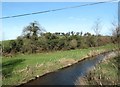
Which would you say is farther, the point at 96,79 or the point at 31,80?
the point at 31,80

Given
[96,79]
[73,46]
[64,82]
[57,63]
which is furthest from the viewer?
[73,46]

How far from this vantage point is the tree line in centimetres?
3288

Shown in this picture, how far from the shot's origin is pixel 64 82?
1658 centimetres

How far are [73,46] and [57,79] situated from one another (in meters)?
22.0

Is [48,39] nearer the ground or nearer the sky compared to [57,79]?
nearer the sky

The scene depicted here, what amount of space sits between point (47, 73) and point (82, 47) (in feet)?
70.4

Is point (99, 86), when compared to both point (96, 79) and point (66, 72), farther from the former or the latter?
point (66, 72)

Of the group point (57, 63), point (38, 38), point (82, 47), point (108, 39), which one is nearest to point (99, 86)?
point (57, 63)

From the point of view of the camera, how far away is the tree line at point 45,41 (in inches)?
1294

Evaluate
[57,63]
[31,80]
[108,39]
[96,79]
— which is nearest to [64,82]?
[31,80]

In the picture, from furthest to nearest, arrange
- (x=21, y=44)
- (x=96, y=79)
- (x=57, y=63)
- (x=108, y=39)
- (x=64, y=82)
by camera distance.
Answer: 1. (x=108, y=39)
2. (x=21, y=44)
3. (x=57, y=63)
4. (x=64, y=82)
5. (x=96, y=79)

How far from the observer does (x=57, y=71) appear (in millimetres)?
20875

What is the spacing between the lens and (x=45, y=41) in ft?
119

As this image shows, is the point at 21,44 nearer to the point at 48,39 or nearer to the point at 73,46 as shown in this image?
the point at 48,39
